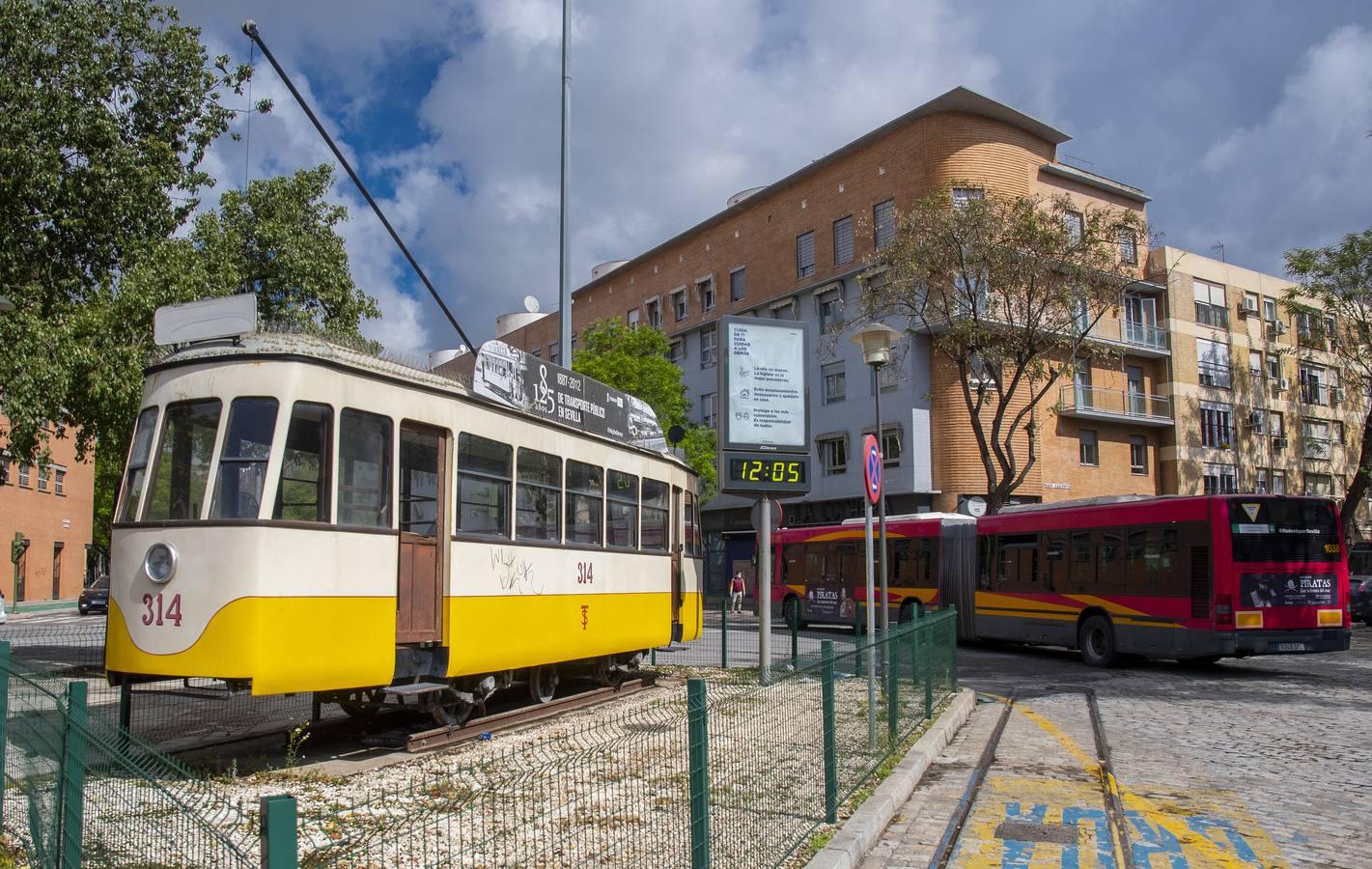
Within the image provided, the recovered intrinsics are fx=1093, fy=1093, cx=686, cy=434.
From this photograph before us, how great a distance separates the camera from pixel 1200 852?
6547mm

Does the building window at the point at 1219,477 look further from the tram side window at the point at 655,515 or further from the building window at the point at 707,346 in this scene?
the tram side window at the point at 655,515

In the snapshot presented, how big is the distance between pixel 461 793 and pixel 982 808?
17.1 ft

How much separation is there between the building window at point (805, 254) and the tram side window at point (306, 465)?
3536 cm

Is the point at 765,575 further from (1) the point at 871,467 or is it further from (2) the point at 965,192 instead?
(2) the point at 965,192

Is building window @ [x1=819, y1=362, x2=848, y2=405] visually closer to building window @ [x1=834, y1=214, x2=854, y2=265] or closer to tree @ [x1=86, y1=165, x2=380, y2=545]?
building window @ [x1=834, y1=214, x2=854, y2=265]

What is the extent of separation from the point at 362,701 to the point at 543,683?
116 inches

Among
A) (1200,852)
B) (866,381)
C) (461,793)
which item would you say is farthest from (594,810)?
(866,381)

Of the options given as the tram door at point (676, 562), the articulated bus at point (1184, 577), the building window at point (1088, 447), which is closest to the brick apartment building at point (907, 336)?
the building window at point (1088, 447)

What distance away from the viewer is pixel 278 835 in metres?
2.72

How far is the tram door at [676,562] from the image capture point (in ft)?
51.0

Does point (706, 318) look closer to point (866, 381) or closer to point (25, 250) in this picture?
point (866, 381)

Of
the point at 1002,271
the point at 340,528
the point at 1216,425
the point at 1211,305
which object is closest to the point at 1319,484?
the point at 1216,425

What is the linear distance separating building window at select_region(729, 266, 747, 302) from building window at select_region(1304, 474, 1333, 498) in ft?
86.9

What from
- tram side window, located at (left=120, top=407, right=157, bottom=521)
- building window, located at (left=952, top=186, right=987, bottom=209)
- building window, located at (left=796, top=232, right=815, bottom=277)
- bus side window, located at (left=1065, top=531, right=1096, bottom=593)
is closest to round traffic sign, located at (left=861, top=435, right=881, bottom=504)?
tram side window, located at (left=120, top=407, right=157, bottom=521)
